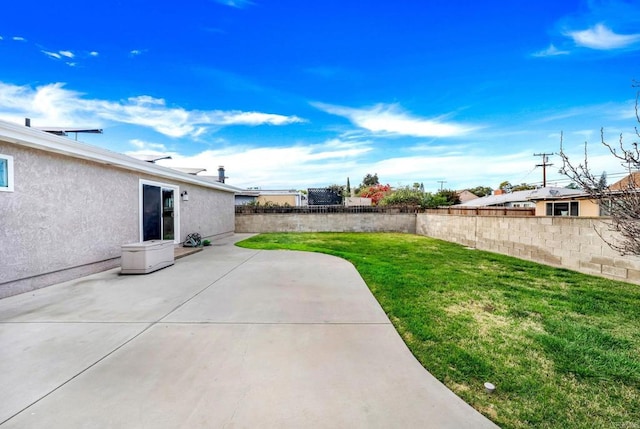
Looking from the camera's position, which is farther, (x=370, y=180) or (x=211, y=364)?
(x=370, y=180)

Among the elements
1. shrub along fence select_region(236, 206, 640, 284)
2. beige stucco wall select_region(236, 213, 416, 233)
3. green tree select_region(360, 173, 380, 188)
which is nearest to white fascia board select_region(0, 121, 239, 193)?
beige stucco wall select_region(236, 213, 416, 233)

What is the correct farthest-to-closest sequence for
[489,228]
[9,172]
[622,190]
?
[489,228]
[9,172]
[622,190]

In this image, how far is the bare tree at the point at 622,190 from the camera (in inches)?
79.4

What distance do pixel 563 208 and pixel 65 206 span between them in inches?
717

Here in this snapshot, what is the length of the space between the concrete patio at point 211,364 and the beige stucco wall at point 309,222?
36.1ft

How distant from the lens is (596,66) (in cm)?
787

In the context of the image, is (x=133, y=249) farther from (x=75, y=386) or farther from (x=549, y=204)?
(x=549, y=204)

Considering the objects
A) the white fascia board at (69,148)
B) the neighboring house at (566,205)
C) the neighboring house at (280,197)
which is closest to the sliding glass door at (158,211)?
the white fascia board at (69,148)

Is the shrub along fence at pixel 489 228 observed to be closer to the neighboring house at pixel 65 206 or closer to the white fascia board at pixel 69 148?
the neighboring house at pixel 65 206

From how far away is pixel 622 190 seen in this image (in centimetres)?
213

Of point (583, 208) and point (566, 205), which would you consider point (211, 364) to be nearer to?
point (583, 208)

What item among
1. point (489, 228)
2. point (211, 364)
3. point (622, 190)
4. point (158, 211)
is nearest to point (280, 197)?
point (158, 211)

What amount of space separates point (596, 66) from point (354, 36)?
24.3 feet

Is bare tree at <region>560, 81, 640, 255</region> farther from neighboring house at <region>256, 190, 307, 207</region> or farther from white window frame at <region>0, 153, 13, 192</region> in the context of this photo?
neighboring house at <region>256, 190, 307, 207</region>
